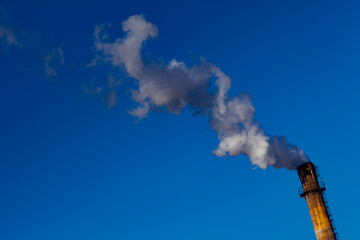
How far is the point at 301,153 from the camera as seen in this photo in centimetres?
2620

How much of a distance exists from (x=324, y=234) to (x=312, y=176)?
12.2 ft

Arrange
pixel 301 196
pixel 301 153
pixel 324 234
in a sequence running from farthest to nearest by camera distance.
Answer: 1. pixel 301 153
2. pixel 301 196
3. pixel 324 234

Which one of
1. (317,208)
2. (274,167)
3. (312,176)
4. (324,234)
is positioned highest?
(274,167)

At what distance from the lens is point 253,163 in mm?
27484

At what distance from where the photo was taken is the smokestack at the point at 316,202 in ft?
74.5

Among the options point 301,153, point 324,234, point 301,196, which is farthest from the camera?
point 301,153

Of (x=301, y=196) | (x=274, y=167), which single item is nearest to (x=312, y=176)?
(x=301, y=196)

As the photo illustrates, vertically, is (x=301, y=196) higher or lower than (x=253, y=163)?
lower

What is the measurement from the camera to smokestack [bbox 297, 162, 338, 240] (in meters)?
22.7

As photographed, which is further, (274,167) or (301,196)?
(274,167)

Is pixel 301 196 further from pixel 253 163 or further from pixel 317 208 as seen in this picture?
pixel 253 163

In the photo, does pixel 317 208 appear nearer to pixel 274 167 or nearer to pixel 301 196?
pixel 301 196

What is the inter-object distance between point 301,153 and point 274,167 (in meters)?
2.24

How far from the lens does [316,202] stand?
23.4m
